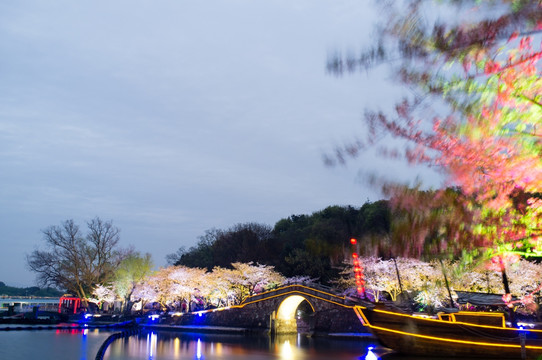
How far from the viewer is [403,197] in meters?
6.82

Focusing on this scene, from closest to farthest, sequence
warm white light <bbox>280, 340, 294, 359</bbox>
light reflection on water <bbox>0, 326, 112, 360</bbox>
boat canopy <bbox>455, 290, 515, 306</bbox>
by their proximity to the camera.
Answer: light reflection on water <bbox>0, 326, 112, 360</bbox>
warm white light <bbox>280, 340, 294, 359</bbox>
boat canopy <bbox>455, 290, 515, 306</bbox>

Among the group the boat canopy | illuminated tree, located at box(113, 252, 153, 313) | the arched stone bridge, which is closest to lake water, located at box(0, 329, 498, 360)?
the arched stone bridge

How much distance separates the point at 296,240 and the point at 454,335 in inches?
1287

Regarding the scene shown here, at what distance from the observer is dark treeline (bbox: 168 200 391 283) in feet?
137

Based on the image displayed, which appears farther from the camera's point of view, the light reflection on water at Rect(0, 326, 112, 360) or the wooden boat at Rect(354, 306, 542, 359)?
the light reflection on water at Rect(0, 326, 112, 360)

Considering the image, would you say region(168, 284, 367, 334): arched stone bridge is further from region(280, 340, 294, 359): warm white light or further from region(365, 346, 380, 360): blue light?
region(365, 346, 380, 360): blue light

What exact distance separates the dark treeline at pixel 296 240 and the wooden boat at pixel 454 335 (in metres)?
15.4

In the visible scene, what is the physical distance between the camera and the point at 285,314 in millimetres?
36344

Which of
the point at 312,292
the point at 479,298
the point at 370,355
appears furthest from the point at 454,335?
the point at 312,292

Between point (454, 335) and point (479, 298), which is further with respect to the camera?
point (479, 298)

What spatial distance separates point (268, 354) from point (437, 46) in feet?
65.7

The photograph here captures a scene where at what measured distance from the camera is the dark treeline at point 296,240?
137 feet

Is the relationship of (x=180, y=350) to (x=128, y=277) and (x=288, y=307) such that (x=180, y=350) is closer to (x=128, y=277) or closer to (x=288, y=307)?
(x=288, y=307)

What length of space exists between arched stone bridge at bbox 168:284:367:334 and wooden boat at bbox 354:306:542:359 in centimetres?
1036
